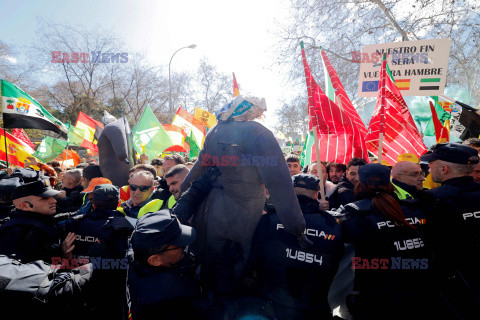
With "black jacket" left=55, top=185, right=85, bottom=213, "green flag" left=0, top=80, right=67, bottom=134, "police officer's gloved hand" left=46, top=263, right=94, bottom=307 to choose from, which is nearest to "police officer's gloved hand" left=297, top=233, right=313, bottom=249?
"police officer's gloved hand" left=46, top=263, right=94, bottom=307

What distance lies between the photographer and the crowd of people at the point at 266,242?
1.82 meters

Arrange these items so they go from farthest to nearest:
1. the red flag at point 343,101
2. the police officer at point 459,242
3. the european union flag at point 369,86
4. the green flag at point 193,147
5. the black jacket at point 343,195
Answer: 1. the green flag at point 193,147
2. the european union flag at point 369,86
3. the red flag at point 343,101
4. the black jacket at point 343,195
5. the police officer at point 459,242

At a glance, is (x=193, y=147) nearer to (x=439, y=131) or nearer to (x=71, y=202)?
(x=71, y=202)

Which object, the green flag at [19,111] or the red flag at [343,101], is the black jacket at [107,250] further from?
the green flag at [19,111]

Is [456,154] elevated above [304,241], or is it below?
above

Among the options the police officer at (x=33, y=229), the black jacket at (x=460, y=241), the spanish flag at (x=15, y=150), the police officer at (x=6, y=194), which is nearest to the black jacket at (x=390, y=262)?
the black jacket at (x=460, y=241)

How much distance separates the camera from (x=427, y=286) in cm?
229

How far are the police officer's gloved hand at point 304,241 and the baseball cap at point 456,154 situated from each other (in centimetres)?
178

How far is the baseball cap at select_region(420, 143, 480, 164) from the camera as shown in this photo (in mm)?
2604

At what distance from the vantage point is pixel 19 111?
216 inches

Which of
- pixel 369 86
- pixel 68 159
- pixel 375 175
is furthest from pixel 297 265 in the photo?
pixel 68 159

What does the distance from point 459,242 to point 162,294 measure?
8.17ft

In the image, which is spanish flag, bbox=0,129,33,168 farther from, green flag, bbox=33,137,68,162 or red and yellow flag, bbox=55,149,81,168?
red and yellow flag, bbox=55,149,81,168

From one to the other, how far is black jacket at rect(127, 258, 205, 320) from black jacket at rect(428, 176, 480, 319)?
200cm
